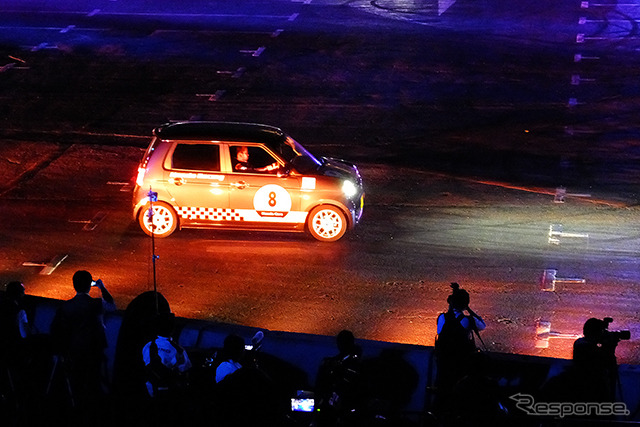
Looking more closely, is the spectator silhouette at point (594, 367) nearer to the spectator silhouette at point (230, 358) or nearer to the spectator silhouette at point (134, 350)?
the spectator silhouette at point (230, 358)

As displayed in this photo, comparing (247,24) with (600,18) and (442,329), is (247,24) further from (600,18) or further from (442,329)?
(442,329)

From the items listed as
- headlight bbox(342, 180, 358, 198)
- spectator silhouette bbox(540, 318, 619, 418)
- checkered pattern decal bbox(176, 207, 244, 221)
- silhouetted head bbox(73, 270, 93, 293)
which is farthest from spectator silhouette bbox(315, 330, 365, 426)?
checkered pattern decal bbox(176, 207, 244, 221)

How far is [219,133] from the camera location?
14.5m

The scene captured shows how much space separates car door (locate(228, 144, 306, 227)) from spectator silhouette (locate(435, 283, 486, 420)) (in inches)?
237

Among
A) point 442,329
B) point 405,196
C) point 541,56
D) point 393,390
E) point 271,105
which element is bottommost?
point 393,390

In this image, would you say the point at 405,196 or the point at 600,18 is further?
the point at 600,18

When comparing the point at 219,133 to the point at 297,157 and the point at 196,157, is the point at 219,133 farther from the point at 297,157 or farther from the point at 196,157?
the point at 297,157

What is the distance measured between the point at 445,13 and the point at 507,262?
16312mm

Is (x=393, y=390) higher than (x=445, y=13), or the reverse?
(x=445, y=13)

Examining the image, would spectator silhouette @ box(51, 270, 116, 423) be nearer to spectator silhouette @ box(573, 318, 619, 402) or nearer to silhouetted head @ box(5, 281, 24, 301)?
silhouetted head @ box(5, 281, 24, 301)

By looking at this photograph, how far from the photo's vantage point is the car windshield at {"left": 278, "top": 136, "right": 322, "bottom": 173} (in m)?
14.5

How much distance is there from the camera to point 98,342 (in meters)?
8.94

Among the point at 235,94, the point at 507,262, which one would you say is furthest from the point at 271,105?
the point at 507,262

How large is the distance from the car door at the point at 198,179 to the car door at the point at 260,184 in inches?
7.8
